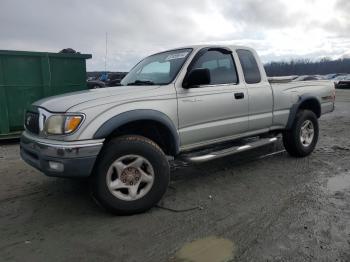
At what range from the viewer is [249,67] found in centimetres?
549

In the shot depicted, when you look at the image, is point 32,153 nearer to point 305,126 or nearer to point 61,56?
point 305,126

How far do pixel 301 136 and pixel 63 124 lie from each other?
430 cm

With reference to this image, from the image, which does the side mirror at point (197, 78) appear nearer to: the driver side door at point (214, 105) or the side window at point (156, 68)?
the driver side door at point (214, 105)

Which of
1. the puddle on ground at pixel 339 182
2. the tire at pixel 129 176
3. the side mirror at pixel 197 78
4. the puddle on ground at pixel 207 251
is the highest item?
the side mirror at pixel 197 78

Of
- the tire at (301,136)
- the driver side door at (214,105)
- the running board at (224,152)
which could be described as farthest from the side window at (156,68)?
the tire at (301,136)

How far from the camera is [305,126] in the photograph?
647 centimetres

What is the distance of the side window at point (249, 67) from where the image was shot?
Answer: 5.39m

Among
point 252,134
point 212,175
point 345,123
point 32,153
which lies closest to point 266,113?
point 252,134

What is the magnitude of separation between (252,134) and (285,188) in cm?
103

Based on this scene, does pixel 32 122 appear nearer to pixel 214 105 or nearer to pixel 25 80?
pixel 214 105

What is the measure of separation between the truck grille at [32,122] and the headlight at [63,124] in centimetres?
35

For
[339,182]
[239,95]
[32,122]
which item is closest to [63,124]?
[32,122]

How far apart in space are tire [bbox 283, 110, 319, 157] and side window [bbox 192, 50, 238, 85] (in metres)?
1.67

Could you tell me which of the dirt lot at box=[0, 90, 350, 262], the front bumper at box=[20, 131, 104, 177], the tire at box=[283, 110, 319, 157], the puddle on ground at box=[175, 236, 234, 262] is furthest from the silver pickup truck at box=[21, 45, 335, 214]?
the puddle on ground at box=[175, 236, 234, 262]
